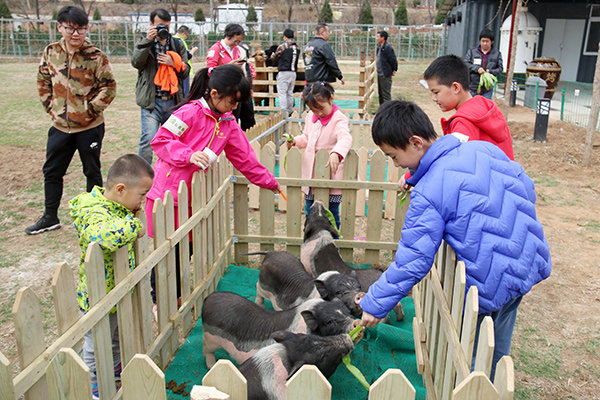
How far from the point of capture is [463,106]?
3.59 m

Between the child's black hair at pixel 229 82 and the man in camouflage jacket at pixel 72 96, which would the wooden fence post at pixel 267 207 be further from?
the man in camouflage jacket at pixel 72 96

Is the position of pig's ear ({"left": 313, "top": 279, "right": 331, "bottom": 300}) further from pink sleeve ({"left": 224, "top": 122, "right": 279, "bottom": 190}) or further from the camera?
the camera

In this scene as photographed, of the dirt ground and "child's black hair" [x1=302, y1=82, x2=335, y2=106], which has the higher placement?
"child's black hair" [x1=302, y1=82, x2=335, y2=106]

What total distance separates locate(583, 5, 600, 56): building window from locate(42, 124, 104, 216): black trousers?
20942mm

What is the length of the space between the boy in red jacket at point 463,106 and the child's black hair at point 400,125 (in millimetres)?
1057

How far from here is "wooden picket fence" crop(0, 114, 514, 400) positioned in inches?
71.0

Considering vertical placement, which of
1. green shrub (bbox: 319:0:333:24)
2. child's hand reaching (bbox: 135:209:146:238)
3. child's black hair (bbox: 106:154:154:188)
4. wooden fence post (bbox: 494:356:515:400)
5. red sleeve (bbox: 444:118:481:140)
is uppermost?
green shrub (bbox: 319:0:333:24)

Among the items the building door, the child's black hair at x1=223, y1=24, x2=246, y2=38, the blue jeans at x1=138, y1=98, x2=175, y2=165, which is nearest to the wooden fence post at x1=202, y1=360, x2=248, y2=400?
the blue jeans at x1=138, y1=98, x2=175, y2=165

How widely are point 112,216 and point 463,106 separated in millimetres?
2511

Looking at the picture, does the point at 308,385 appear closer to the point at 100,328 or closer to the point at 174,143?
the point at 100,328

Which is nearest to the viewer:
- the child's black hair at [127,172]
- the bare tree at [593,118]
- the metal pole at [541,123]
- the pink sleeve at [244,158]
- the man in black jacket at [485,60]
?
the child's black hair at [127,172]

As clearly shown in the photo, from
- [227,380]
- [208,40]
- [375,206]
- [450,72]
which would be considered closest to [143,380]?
[227,380]

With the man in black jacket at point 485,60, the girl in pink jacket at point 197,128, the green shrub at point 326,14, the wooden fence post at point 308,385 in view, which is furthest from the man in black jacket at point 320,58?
the green shrub at point 326,14

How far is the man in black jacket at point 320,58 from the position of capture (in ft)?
33.4
